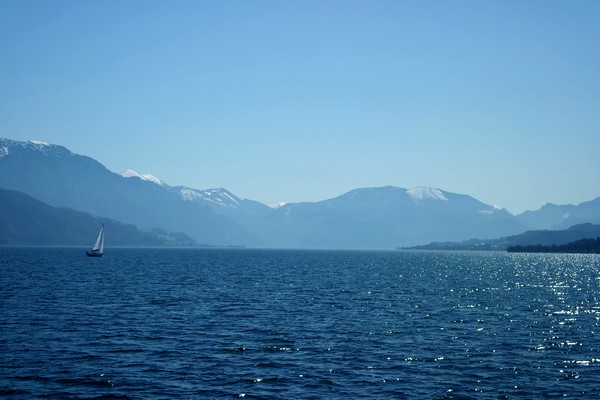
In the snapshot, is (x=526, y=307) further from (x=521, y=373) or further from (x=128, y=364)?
(x=128, y=364)

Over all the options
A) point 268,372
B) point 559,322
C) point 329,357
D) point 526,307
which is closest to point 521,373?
point 329,357

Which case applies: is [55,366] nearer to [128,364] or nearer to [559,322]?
[128,364]

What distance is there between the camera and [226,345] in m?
56.2

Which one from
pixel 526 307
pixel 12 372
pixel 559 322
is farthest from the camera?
pixel 526 307

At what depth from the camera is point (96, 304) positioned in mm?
84250

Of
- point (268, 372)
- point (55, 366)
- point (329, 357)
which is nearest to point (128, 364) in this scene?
point (55, 366)

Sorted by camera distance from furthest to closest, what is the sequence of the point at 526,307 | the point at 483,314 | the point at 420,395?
the point at 526,307 → the point at 483,314 → the point at 420,395

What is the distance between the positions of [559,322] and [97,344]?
54.8 m

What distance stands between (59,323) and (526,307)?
219 feet

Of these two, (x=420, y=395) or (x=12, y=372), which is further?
(x=12, y=372)

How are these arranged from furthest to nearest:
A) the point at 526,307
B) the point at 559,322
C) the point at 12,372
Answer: the point at 526,307 → the point at 559,322 → the point at 12,372

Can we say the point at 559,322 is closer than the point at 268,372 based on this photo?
No

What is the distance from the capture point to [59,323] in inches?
2616

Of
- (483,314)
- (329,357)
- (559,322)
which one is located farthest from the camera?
(483,314)
